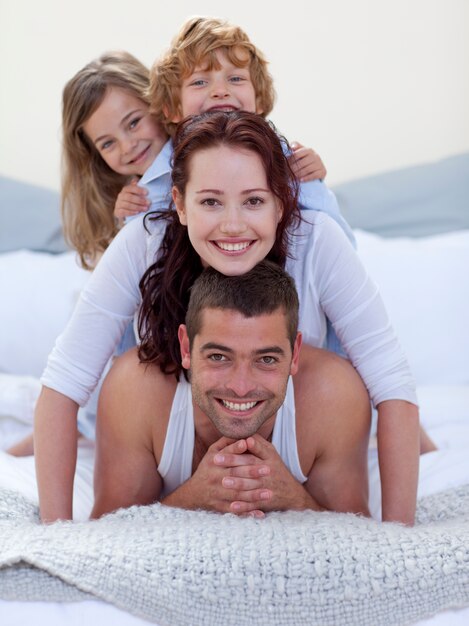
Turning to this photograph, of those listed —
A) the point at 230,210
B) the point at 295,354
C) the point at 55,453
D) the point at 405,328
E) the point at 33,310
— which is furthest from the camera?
the point at 33,310

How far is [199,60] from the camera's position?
5.24 ft

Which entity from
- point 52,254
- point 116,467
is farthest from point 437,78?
point 116,467

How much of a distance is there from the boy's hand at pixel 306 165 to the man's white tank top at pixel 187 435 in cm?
38

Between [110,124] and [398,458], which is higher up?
[110,124]

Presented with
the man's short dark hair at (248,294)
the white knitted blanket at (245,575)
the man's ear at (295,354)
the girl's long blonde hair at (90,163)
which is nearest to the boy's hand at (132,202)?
the girl's long blonde hair at (90,163)

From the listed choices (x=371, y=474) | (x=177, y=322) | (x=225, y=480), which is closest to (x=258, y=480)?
(x=225, y=480)

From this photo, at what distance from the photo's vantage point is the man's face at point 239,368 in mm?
1391

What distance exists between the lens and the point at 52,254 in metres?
2.76

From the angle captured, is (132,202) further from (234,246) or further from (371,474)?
(371,474)

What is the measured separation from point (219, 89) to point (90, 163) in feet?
1.66

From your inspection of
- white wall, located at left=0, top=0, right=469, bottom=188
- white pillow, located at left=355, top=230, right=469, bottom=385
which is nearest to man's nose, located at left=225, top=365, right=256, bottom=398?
white pillow, located at left=355, top=230, right=469, bottom=385

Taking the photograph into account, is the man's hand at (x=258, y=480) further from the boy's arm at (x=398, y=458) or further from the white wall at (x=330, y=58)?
the white wall at (x=330, y=58)

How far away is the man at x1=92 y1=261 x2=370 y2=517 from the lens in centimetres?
140

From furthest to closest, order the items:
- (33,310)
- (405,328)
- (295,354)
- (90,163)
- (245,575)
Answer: (33,310) < (405,328) < (90,163) < (295,354) < (245,575)
